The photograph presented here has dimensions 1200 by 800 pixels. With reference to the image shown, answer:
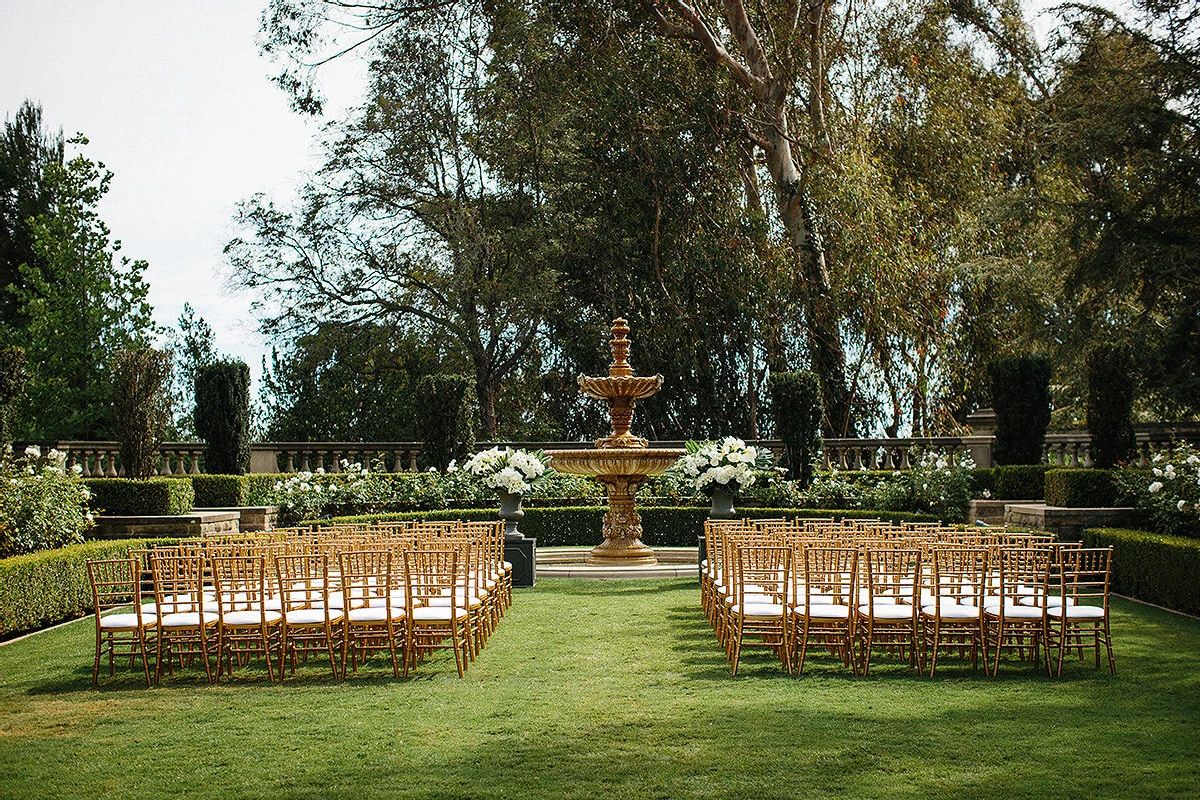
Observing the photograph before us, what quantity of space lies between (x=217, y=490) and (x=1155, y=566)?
14.0 m

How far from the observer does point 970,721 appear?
671 centimetres

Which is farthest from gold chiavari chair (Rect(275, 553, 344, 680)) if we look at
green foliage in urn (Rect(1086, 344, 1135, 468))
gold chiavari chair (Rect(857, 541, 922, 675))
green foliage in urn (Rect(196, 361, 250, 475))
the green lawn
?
green foliage in urn (Rect(1086, 344, 1135, 468))

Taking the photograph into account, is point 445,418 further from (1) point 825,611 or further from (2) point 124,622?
(1) point 825,611

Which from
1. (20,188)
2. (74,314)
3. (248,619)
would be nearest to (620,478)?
(248,619)

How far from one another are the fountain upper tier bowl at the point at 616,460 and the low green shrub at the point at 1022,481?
557 centimetres

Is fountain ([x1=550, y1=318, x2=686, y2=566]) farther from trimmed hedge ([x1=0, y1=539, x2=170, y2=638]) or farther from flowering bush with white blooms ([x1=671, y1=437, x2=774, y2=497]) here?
trimmed hedge ([x1=0, y1=539, x2=170, y2=638])

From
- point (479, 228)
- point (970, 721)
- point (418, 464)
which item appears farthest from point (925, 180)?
point (970, 721)

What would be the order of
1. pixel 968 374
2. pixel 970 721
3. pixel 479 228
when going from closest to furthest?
pixel 970 721
pixel 968 374
pixel 479 228

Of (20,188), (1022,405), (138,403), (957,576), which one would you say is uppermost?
(20,188)

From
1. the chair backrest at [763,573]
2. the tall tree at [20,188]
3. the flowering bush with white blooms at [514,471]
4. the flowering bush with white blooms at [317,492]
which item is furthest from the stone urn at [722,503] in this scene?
the tall tree at [20,188]

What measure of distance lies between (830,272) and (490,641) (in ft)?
55.1

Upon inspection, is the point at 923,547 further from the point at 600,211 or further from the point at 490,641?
the point at 600,211

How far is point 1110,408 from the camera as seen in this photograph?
16391 mm

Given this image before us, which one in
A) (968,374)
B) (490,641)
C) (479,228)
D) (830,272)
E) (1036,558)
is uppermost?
(479,228)
